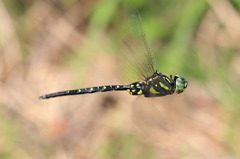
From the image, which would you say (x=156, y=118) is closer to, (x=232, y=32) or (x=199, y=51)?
(x=199, y=51)

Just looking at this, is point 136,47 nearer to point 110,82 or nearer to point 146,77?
point 146,77

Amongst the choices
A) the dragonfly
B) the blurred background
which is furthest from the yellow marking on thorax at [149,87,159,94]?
the blurred background

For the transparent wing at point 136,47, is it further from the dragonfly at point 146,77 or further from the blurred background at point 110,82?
the blurred background at point 110,82

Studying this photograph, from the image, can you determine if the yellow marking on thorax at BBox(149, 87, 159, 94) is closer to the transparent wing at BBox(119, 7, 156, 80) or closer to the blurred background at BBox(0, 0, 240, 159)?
the transparent wing at BBox(119, 7, 156, 80)

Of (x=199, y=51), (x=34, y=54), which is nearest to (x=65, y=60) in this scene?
(x=34, y=54)

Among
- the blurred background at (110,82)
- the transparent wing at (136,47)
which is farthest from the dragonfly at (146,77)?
the blurred background at (110,82)

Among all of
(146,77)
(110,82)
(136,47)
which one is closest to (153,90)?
(146,77)
